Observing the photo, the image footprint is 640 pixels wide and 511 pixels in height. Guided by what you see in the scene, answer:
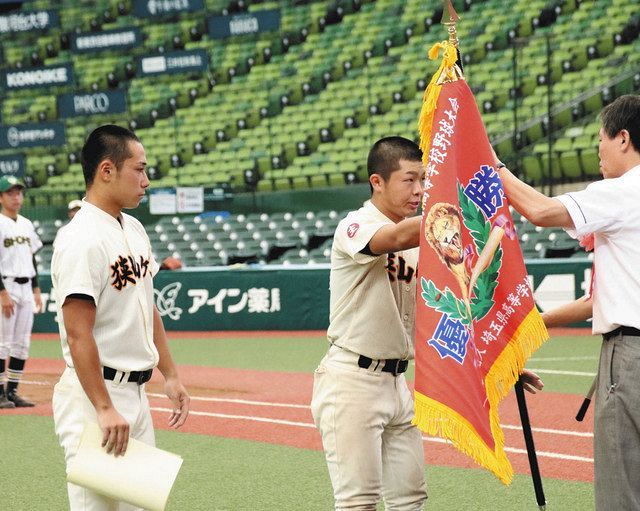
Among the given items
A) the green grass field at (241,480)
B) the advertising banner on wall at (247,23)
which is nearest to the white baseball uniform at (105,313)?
the green grass field at (241,480)

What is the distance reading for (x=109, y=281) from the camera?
3.78 m

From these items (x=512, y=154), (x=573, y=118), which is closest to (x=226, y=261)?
(x=512, y=154)

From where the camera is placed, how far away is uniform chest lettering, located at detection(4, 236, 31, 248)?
32.1ft

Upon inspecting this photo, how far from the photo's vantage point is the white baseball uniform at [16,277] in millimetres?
9820

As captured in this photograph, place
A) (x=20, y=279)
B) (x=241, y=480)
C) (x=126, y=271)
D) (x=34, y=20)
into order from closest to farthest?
(x=126, y=271) < (x=241, y=480) < (x=20, y=279) < (x=34, y=20)

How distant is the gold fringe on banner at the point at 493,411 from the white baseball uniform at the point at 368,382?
0.30m

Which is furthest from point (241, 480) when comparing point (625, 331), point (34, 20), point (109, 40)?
point (34, 20)

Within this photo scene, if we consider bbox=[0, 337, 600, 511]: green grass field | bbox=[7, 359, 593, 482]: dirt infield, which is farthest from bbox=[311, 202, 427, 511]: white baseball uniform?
bbox=[7, 359, 593, 482]: dirt infield

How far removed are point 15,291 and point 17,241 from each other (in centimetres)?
50

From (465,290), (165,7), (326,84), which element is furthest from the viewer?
(326,84)

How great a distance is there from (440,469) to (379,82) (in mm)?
19690

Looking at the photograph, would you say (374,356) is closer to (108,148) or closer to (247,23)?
(108,148)

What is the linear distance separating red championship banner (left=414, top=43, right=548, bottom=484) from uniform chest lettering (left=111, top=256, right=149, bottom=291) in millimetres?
1110

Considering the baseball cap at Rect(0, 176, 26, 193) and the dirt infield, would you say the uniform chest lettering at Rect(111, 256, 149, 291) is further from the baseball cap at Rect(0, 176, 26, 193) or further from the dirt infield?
the baseball cap at Rect(0, 176, 26, 193)
